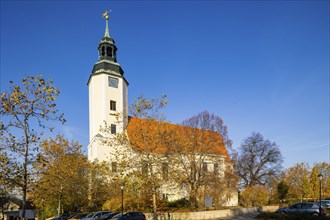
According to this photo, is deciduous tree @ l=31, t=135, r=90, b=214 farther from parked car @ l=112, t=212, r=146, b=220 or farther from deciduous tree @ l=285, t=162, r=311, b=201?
deciduous tree @ l=285, t=162, r=311, b=201

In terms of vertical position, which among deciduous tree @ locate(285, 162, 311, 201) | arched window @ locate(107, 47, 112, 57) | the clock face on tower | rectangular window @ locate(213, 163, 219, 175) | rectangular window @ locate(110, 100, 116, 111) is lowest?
deciduous tree @ locate(285, 162, 311, 201)

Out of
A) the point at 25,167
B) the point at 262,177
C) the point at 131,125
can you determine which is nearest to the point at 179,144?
the point at 131,125

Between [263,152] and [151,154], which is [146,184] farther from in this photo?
[263,152]

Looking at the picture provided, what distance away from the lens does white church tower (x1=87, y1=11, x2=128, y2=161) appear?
132 ft

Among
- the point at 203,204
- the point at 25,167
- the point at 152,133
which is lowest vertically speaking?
the point at 203,204

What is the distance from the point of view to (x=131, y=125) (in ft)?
80.0

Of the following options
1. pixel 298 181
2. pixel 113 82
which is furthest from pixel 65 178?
pixel 298 181

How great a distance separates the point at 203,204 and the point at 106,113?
18.7 meters

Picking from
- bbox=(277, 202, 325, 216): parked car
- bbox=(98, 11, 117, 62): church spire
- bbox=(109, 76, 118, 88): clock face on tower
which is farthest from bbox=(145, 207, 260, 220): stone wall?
bbox=(98, 11, 117, 62): church spire

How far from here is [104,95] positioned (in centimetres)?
4056

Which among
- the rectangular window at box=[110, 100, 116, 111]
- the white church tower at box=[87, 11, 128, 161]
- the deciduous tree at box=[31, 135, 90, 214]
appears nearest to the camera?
the deciduous tree at box=[31, 135, 90, 214]

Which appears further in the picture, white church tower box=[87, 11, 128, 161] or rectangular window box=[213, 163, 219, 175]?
white church tower box=[87, 11, 128, 161]

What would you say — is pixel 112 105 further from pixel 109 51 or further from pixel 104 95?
pixel 109 51

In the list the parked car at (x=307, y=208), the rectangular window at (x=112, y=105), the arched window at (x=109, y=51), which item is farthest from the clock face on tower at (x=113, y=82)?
the parked car at (x=307, y=208)
